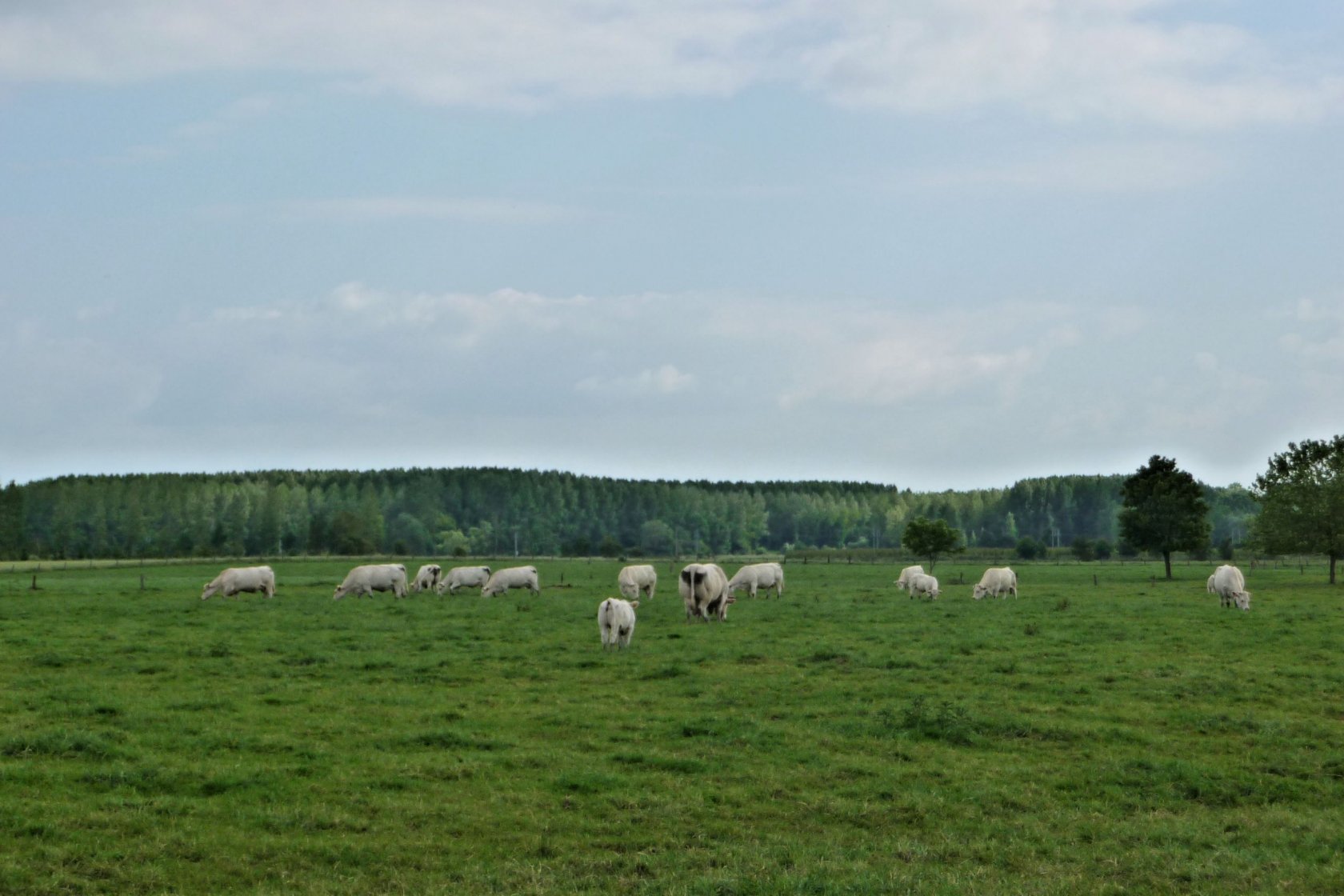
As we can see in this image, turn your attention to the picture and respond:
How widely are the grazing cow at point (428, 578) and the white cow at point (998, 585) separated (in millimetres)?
→ 23759

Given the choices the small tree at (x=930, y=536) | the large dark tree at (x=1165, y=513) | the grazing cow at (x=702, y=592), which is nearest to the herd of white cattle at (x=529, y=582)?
the grazing cow at (x=702, y=592)

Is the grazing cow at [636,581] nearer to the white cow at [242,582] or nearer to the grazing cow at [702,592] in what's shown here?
the grazing cow at [702,592]

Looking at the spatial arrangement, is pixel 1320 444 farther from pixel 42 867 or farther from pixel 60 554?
pixel 60 554

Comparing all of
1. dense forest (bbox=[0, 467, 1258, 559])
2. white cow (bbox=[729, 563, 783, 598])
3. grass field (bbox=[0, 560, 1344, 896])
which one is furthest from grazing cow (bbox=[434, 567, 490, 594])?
dense forest (bbox=[0, 467, 1258, 559])

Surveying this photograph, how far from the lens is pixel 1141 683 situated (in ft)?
73.0

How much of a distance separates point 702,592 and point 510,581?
15.9 m

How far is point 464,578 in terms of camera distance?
50844mm

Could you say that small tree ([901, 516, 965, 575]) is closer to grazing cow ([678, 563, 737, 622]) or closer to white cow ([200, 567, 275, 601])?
white cow ([200, 567, 275, 601])

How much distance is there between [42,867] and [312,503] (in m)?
158

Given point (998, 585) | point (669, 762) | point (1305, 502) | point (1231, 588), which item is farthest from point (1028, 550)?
point (669, 762)

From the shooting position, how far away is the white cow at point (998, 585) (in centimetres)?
4831

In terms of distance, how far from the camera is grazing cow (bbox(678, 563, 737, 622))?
→ 34106 mm

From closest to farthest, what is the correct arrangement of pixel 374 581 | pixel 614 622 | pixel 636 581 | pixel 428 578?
pixel 614 622
pixel 636 581
pixel 374 581
pixel 428 578

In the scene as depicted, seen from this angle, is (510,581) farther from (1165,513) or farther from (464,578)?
(1165,513)
